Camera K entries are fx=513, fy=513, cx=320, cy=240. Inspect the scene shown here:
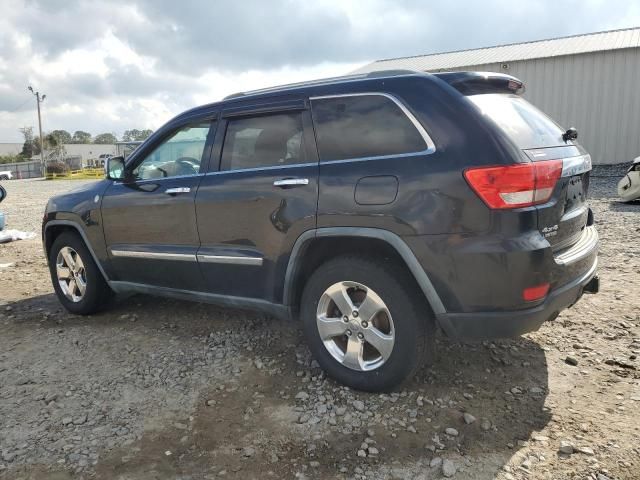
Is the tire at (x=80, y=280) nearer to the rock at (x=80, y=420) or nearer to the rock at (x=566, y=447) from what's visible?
the rock at (x=80, y=420)

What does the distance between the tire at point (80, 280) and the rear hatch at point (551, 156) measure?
3.63 m

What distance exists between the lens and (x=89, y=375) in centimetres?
358

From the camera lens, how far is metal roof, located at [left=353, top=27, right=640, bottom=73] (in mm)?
17250

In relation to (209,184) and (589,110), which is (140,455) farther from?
(589,110)

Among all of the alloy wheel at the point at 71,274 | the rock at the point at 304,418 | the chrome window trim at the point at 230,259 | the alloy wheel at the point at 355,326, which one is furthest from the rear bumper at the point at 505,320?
the alloy wheel at the point at 71,274

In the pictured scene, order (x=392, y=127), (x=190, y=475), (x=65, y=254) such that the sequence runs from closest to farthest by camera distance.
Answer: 1. (x=190, y=475)
2. (x=392, y=127)
3. (x=65, y=254)

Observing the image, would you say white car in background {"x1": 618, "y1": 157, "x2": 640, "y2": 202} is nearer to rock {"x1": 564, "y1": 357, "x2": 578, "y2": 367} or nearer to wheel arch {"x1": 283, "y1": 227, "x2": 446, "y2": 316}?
rock {"x1": 564, "y1": 357, "x2": 578, "y2": 367}

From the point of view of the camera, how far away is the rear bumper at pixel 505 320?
8.69 feet

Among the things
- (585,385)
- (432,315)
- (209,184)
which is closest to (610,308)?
(585,385)

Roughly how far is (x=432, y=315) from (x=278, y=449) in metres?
1.12

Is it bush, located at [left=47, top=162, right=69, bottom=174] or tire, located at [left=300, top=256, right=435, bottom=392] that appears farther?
bush, located at [left=47, top=162, right=69, bottom=174]

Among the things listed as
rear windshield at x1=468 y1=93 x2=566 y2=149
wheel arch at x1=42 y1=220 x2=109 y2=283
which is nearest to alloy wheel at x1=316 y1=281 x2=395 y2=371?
rear windshield at x1=468 y1=93 x2=566 y2=149

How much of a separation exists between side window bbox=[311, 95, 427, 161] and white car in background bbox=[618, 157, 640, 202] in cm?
864

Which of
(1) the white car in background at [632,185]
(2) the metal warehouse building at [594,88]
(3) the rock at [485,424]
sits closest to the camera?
(3) the rock at [485,424]
